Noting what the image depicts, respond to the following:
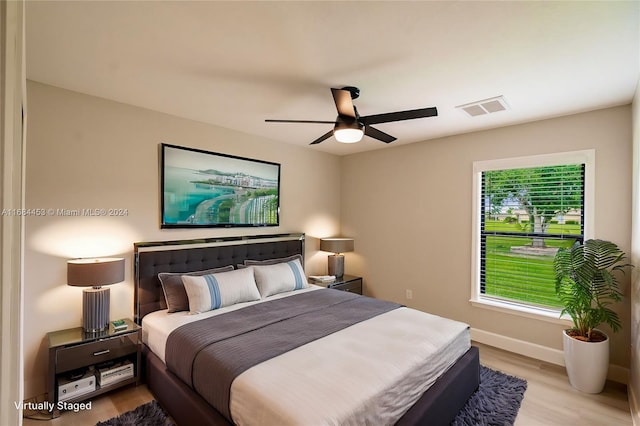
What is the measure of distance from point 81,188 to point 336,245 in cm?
315

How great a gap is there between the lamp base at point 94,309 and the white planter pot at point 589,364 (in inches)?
164

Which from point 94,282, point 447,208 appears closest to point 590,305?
point 447,208

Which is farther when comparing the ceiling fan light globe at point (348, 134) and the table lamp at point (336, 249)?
the table lamp at point (336, 249)

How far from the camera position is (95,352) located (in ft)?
8.15

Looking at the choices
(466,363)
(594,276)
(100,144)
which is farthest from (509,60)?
(100,144)

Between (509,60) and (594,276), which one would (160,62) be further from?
(594,276)

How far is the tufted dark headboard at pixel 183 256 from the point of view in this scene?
2982 millimetres

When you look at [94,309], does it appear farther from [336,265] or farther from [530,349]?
[530,349]

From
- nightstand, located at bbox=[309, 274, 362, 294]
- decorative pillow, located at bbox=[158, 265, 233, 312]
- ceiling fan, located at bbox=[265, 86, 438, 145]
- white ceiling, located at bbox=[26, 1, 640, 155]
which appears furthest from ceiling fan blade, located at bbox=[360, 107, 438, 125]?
nightstand, located at bbox=[309, 274, 362, 294]

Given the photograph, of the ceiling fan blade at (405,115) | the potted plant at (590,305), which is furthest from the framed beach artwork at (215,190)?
the potted plant at (590,305)

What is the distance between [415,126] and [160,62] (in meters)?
2.66

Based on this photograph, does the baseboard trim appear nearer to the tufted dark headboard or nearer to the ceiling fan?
the tufted dark headboard

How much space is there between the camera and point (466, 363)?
2422mm

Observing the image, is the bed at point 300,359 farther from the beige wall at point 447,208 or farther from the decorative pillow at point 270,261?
the beige wall at point 447,208
